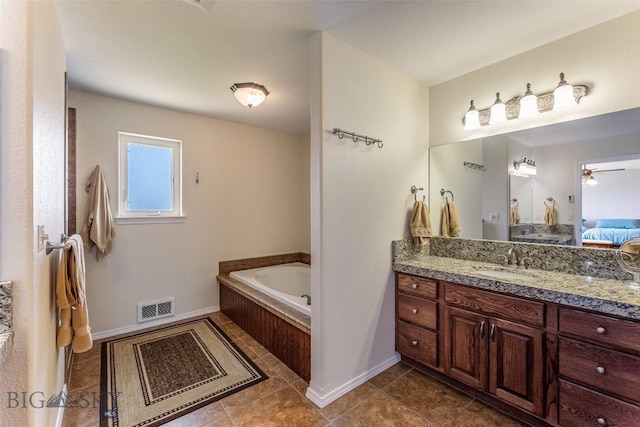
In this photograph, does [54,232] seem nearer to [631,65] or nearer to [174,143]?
[174,143]

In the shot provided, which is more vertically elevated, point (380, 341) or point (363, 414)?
point (380, 341)

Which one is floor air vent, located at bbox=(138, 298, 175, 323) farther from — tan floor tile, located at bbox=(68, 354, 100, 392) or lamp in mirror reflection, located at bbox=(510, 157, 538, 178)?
lamp in mirror reflection, located at bbox=(510, 157, 538, 178)

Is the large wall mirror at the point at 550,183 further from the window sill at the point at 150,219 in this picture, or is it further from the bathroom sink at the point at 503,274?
the window sill at the point at 150,219

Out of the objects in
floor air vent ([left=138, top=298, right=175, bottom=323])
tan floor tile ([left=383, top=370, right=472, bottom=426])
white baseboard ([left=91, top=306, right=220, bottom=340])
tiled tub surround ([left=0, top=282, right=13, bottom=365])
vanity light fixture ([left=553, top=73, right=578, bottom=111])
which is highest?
vanity light fixture ([left=553, top=73, right=578, bottom=111])

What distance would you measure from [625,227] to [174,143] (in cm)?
395

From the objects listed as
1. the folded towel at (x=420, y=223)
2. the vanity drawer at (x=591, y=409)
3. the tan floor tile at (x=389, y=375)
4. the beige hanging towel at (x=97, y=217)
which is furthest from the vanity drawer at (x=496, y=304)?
the beige hanging towel at (x=97, y=217)

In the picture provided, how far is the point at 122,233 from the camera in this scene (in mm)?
2865

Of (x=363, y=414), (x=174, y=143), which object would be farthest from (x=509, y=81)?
(x=174, y=143)

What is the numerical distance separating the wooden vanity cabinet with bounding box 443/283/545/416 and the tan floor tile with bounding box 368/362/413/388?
366mm

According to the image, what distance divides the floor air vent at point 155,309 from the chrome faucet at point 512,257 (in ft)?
10.9

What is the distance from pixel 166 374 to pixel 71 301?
110cm

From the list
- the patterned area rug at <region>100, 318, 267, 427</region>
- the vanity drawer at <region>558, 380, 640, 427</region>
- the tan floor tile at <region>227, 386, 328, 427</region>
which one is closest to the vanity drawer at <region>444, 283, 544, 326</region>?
the vanity drawer at <region>558, 380, 640, 427</region>

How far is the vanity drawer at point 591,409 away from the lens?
4.27 feet

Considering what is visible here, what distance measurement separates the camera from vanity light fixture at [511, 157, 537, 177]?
6.89 feet
